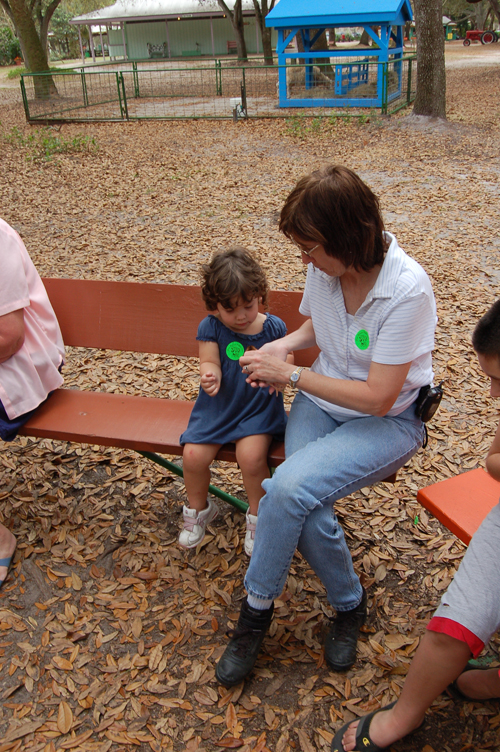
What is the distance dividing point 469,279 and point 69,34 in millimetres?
64285

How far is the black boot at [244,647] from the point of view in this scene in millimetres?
2125

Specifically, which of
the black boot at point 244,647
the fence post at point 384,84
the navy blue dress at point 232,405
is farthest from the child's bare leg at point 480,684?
the fence post at point 384,84

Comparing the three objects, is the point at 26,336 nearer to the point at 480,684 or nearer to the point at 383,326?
the point at 383,326

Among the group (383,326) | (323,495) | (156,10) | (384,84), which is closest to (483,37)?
(156,10)

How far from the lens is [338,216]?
196 centimetres

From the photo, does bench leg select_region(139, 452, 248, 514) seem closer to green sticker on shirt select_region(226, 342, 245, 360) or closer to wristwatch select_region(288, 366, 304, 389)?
green sticker on shirt select_region(226, 342, 245, 360)

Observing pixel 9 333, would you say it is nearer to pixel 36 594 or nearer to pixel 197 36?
pixel 36 594

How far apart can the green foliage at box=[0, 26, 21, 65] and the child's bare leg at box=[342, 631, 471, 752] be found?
51.7 metres

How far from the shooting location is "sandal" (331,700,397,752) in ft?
6.09

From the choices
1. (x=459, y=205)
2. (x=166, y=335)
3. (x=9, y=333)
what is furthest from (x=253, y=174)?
(x=9, y=333)

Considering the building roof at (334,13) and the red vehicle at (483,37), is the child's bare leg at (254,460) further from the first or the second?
the red vehicle at (483,37)

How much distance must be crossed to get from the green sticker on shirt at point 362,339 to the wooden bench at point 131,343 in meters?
0.56

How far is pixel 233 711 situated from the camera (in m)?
2.09

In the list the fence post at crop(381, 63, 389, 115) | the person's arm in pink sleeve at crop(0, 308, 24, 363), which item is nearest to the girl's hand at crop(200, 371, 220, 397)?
the person's arm in pink sleeve at crop(0, 308, 24, 363)
